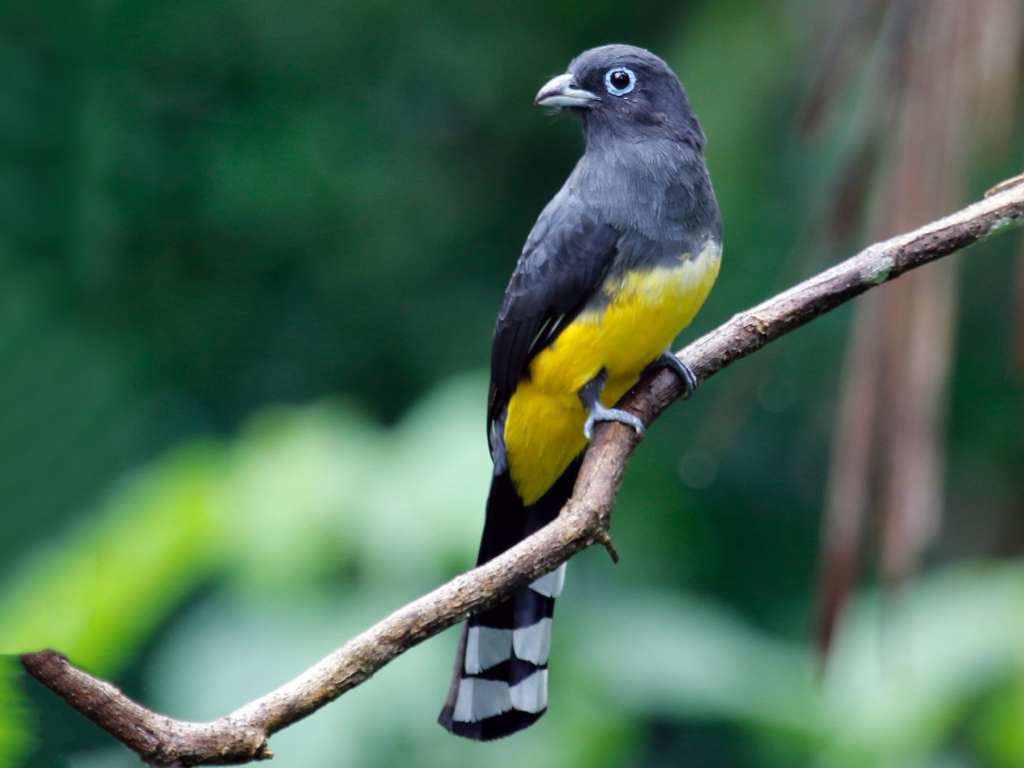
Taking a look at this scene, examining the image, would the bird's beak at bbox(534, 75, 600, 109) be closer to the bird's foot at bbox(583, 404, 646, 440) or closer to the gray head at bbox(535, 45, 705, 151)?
the gray head at bbox(535, 45, 705, 151)

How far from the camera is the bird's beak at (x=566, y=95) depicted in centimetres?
335

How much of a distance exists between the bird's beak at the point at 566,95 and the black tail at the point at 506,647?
1113mm

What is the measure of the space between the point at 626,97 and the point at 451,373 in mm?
2943

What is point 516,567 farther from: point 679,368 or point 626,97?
point 626,97

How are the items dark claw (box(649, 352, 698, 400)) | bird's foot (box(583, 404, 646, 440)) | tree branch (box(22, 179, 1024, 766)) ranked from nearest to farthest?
tree branch (box(22, 179, 1024, 766)) → bird's foot (box(583, 404, 646, 440)) → dark claw (box(649, 352, 698, 400))

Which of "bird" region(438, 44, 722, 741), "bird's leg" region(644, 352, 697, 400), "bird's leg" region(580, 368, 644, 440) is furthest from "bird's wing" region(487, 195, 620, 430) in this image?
"bird's leg" region(644, 352, 697, 400)

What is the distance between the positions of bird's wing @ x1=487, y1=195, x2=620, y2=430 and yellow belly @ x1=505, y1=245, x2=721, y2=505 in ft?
0.15

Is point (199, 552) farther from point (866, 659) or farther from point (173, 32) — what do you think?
point (173, 32)

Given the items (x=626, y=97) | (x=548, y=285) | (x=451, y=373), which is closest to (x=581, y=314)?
(x=548, y=285)

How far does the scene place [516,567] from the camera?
78.0 inches

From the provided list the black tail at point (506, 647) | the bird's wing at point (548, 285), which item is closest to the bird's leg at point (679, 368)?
the bird's wing at point (548, 285)

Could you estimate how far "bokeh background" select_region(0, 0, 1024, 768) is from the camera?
0.55 meters

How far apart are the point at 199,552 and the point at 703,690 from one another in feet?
5.49

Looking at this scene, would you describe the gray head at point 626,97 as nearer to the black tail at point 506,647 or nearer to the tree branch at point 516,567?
the tree branch at point 516,567
